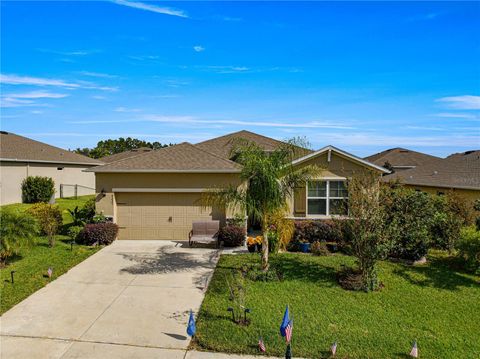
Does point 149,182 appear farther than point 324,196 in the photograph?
No

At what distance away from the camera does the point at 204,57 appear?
14008mm

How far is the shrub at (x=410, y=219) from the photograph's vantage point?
9.32 meters

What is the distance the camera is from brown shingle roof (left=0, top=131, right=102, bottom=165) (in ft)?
74.7

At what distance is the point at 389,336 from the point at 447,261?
667 centimetres

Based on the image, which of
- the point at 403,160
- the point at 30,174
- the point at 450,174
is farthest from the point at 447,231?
the point at 30,174

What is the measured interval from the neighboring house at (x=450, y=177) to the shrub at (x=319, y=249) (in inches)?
236

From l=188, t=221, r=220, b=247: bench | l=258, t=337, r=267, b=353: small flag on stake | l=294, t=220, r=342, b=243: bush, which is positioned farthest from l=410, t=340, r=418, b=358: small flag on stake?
l=188, t=221, r=220, b=247: bench

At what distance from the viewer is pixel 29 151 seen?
25000mm

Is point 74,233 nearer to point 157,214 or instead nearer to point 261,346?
point 157,214

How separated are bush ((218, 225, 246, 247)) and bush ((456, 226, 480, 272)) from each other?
7468 mm

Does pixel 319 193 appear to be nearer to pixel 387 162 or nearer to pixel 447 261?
pixel 447 261

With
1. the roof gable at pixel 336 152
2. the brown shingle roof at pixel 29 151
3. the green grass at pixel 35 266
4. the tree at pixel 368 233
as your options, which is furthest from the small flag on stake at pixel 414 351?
the brown shingle roof at pixel 29 151

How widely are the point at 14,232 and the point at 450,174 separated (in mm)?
22035

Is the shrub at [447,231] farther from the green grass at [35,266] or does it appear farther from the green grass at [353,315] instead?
the green grass at [35,266]
